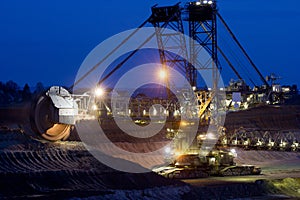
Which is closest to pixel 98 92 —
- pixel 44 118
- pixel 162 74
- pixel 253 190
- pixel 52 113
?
pixel 52 113

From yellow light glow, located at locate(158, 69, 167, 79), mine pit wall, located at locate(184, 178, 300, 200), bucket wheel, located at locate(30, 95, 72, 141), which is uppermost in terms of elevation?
yellow light glow, located at locate(158, 69, 167, 79)

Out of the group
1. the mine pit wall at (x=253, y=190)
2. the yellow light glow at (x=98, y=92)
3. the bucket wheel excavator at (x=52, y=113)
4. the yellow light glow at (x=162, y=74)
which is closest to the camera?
the mine pit wall at (x=253, y=190)

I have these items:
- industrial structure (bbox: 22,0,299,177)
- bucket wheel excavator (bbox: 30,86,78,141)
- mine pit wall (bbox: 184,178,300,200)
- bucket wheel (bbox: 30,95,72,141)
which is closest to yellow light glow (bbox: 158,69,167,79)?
industrial structure (bbox: 22,0,299,177)

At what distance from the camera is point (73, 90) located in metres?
46.2

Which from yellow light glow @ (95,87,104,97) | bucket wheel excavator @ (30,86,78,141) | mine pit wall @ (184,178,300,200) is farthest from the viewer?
yellow light glow @ (95,87,104,97)

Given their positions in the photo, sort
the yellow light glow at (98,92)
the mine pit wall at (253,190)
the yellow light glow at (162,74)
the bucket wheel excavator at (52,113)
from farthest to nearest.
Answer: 1. the yellow light glow at (162,74)
2. the yellow light glow at (98,92)
3. the bucket wheel excavator at (52,113)
4. the mine pit wall at (253,190)

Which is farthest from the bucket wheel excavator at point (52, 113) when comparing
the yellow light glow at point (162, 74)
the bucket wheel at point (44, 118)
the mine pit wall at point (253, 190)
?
the yellow light glow at point (162, 74)

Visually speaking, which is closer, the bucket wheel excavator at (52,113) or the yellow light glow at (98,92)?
the bucket wheel excavator at (52,113)

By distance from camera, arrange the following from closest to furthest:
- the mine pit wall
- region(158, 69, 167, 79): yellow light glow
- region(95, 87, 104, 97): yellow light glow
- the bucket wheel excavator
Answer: the mine pit wall < the bucket wheel excavator < region(95, 87, 104, 97): yellow light glow < region(158, 69, 167, 79): yellow light glow

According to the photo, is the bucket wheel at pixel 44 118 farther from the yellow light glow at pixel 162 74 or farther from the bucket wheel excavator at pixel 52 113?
the yellow light glow at pixel 162 74

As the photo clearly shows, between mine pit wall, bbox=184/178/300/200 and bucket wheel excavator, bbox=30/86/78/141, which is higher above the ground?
bucket wheel excavator, bbox=30/86/78/141

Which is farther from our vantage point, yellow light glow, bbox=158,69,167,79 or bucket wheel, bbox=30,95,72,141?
yellow light glow, bbox=158,69,167,79

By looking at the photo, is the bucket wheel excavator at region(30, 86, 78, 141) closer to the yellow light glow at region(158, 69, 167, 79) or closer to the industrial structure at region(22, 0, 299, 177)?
the industrial structure at region(22, 0, 299, 177)

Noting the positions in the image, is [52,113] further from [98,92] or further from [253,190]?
[253,190]
